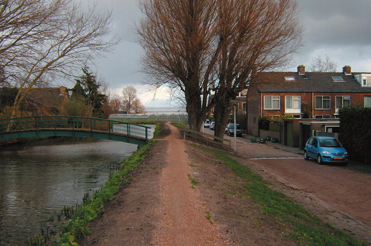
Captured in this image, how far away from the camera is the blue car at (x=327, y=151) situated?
57.1 feet

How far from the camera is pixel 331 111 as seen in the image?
4197 centimetres

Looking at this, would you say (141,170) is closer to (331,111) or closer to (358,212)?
(358,212)

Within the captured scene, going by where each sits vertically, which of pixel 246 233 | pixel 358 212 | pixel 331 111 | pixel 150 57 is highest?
pixel 150 57

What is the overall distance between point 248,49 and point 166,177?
1397cm

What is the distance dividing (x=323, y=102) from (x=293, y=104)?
4.09 meters

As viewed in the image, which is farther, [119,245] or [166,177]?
[166,177]

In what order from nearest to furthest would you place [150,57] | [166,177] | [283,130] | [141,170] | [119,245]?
[119,245] → [166,177] → [141,170] → [150,57] → [283,130]

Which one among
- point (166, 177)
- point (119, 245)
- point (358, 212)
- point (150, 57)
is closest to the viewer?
point (119, 245)

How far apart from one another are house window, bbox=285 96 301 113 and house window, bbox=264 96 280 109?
4.35 ft

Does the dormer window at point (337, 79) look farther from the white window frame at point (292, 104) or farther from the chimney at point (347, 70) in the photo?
the white window frame at point (292, 104)

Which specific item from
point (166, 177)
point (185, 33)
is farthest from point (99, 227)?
point (185, 33)

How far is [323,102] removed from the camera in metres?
41.9

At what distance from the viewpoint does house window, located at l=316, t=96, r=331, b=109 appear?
41.9 metres

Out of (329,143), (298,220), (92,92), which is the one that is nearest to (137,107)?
(92,92)
